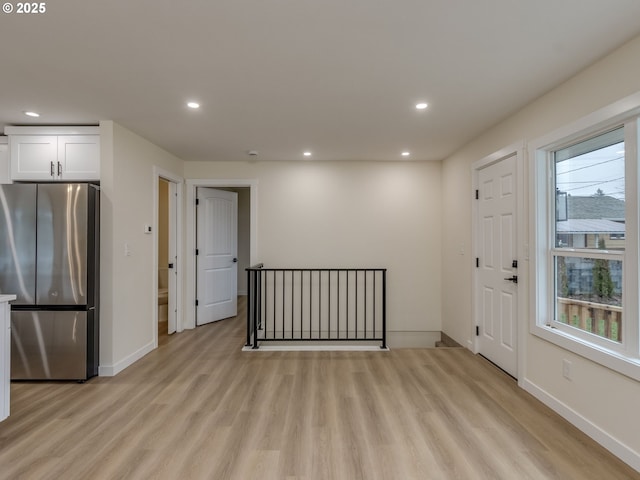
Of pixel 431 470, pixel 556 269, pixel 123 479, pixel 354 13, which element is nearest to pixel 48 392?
pixel 123 479

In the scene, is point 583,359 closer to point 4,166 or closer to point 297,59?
point 297,59

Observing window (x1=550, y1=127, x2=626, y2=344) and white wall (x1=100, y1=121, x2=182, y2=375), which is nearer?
window (x1=550, y1=127, x2=626, y2=344)

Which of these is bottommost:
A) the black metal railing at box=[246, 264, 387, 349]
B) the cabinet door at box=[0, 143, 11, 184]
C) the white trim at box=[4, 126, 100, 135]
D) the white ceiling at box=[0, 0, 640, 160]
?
the black metal railing at box=[246, 264, 387, 349]

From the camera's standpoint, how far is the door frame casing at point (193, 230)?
16.0 feet

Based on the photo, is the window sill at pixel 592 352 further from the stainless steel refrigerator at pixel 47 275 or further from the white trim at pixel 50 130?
the white trim at pixel 50 130

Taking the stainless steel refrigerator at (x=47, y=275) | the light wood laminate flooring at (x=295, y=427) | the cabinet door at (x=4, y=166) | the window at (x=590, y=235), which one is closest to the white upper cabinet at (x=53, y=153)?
the cabinet door at (x=4, y=166)

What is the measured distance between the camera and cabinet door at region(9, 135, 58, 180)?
131 inches

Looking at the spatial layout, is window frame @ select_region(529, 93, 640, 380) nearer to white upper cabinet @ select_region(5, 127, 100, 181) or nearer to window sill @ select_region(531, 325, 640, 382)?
window sill @ select_region(531, 325, 640, 382)

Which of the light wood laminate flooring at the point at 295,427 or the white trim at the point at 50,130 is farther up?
the white trim at the point at 50,130

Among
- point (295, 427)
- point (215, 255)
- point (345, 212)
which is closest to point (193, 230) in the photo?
point (215, 255)

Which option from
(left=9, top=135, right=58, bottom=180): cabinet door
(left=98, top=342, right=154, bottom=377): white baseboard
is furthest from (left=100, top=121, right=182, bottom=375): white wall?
(left=9, top=135, right=58, bottom=180): cabinet door

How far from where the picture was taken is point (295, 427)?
231 centimetres

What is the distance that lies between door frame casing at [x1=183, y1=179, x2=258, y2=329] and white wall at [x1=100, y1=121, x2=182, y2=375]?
0.86 m

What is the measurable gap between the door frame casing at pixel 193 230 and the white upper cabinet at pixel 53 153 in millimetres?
1637
